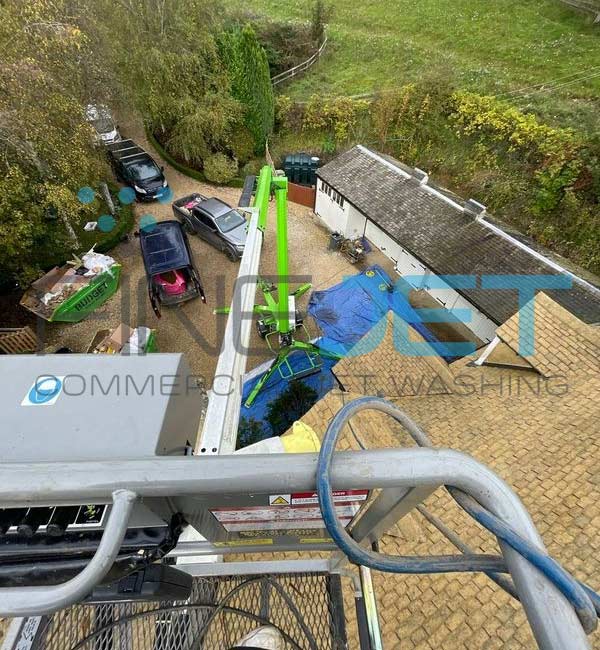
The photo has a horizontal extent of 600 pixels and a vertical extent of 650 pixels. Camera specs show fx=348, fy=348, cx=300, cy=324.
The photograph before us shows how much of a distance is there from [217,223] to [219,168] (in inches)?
189

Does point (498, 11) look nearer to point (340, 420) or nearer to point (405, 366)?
point (405, 366)

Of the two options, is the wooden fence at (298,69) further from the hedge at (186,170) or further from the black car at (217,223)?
the black car at (217,223)

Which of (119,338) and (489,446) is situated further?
(119,338)

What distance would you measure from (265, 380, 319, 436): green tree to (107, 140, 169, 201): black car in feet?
35.7

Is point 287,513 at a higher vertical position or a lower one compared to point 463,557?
lower

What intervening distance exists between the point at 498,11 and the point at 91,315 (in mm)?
26769

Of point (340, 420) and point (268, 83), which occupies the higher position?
point (340, 420)

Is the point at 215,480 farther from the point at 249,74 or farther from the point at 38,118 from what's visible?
the point at 249,74

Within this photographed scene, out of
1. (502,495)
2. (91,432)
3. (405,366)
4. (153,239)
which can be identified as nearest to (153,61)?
(153,239)

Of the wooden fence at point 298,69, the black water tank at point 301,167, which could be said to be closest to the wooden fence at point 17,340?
the black water tank at point 301,167

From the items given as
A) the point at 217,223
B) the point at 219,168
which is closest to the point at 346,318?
the point at 217,223

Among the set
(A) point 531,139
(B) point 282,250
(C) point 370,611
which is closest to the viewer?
(C) point 370,611

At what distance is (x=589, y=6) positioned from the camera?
17.7 metres

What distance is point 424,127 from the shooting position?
15469 mm
